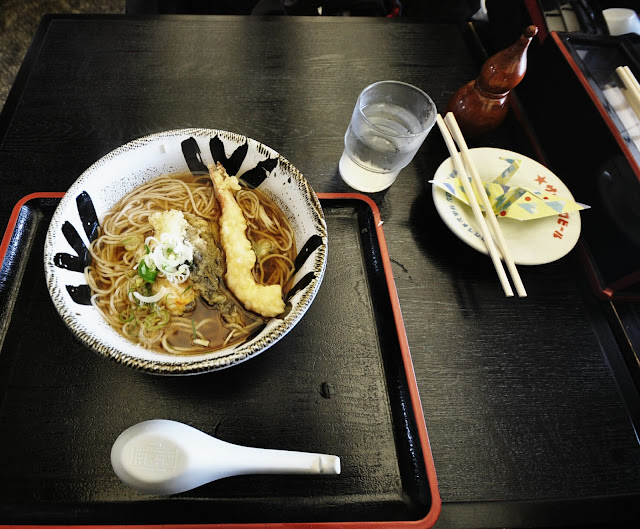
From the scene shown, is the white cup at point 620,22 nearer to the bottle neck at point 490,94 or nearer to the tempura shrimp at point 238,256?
the bottle neck at point 490,94

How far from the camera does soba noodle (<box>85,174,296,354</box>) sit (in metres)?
1.17

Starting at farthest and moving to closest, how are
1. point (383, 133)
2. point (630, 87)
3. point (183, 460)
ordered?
point (630, 87) < point (383, 133) < point (183, 460)

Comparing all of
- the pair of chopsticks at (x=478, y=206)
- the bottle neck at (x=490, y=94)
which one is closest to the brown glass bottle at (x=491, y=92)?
the bottle neck at (x=490, y=94)

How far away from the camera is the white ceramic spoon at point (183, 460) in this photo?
899 mm

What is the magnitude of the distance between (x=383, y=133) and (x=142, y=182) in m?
0.84

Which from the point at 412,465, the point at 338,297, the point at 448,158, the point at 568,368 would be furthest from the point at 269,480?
the point at 448,158

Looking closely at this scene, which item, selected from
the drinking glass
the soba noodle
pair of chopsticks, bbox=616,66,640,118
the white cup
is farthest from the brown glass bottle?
the soba noodle

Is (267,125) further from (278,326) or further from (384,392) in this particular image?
(384,392)

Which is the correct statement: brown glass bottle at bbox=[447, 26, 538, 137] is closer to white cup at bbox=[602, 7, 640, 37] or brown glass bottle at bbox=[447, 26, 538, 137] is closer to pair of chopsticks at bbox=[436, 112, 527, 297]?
pair of chopsticks at bbox=[436, 112, 527, 297]

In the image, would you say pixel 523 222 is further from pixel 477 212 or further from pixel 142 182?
pixel 142 182

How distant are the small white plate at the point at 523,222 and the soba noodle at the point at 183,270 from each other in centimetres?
63

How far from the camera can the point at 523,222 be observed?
1547mm

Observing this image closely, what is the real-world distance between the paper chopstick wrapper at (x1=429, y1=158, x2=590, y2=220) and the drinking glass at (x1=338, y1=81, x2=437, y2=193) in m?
0.18

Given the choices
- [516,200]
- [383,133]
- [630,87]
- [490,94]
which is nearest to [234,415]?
[383,133]
